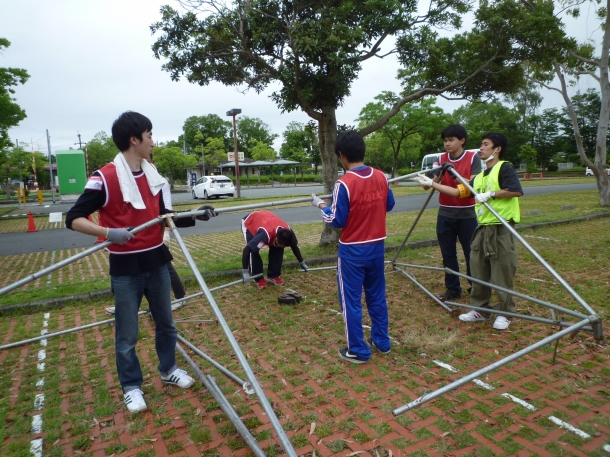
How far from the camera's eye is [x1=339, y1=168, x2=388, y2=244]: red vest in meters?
3.65

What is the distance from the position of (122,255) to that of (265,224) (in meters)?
3.18

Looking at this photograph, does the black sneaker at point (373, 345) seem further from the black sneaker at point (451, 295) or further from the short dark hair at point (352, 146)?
the short dark hair at point (352, 146)

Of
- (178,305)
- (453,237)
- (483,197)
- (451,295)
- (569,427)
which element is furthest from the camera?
(178,305)

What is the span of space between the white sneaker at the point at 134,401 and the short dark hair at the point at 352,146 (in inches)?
100

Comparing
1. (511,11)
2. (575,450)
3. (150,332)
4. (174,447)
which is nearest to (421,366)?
(575,450)

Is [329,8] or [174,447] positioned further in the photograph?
[329,8]

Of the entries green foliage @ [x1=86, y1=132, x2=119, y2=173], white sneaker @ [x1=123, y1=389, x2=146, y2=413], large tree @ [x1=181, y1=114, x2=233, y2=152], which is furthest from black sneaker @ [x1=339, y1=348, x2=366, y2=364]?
large tree @ [x1=181, y1=114, x2=233, y2=152]

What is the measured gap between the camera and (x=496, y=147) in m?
4.50

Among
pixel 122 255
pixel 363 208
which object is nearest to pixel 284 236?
pixel 363 208

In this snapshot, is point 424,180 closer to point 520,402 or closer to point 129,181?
point 520,402

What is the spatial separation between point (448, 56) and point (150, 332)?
770 centimetres

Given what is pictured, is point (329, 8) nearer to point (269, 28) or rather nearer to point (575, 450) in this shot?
point (269, 28)

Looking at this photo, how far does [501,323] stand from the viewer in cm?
443

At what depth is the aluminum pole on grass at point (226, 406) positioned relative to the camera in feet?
8.48
